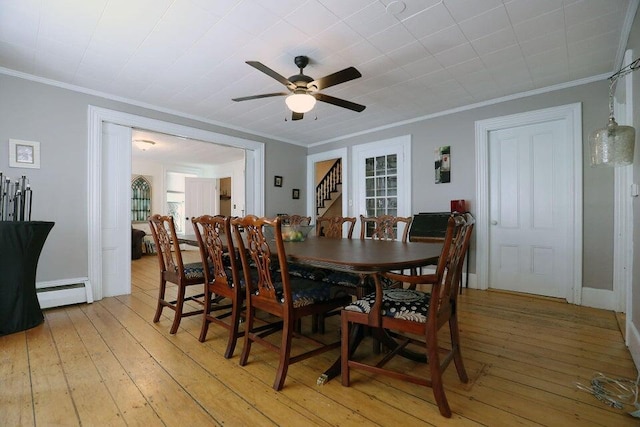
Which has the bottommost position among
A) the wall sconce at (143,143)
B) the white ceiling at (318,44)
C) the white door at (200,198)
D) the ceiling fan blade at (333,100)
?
the white door at (200,198)

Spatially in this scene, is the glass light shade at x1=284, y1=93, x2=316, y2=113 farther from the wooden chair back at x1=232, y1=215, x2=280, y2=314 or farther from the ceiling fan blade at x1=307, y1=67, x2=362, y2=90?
the wooden chair back at x1=232, y1=215, x2=280, y2=314

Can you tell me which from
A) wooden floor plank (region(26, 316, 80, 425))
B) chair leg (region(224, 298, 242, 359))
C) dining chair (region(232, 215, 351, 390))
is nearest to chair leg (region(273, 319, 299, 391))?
dining chair (region(232, 215, 351, 390))

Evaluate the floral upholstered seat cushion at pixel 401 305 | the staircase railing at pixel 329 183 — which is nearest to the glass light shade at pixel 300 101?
the floral upholstered seat cushion at pixel 401 305

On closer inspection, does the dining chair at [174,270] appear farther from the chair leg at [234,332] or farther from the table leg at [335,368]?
the table leg at [335,368]

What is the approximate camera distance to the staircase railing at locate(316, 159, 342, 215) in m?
7.30

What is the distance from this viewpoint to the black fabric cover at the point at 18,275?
2.40m

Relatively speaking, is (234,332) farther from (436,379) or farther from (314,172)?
(314,172)

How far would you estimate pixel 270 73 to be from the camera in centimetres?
235

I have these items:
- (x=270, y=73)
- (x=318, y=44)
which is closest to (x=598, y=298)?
(x=318, y=44)

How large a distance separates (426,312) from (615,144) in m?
1.68

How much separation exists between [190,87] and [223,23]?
4.42 feet

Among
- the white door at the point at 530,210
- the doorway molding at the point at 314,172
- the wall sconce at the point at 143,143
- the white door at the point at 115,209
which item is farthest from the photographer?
the wall sconce at the point at 143,143

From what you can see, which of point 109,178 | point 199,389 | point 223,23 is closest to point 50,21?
point 223,23

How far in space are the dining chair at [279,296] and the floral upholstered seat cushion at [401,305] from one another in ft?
0.94
